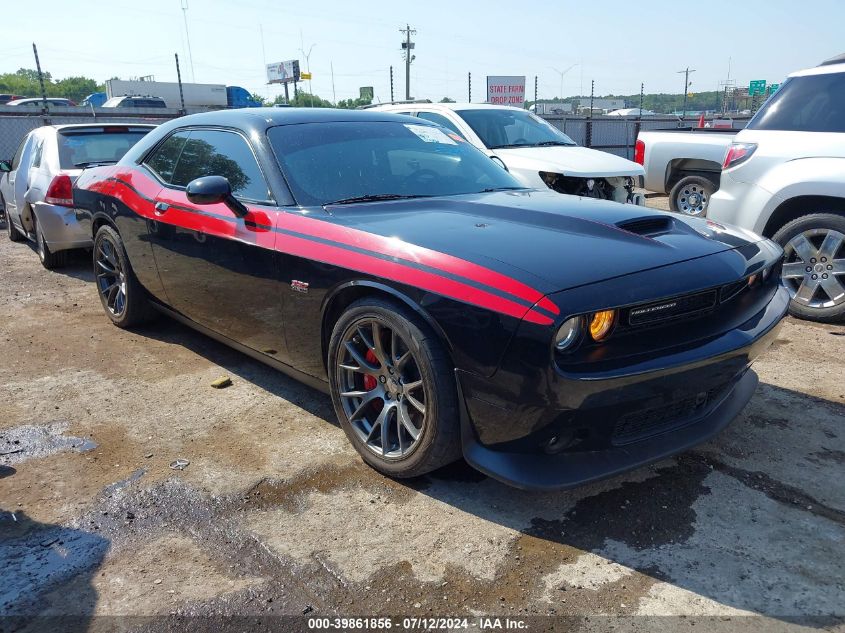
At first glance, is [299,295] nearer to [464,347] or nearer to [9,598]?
[464,347]

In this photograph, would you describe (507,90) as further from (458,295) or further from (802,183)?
(458,295)

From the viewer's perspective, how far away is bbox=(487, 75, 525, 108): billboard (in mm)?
34906

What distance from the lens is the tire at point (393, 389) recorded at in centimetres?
257

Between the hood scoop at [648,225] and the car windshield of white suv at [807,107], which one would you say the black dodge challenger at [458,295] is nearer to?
the hood scoop at [648,225]

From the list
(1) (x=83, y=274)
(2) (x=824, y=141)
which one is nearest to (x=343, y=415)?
(2) (x=824, y=141)

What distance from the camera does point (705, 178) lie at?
8938 millimetres

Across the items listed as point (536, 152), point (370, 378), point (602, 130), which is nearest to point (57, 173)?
point (536, 152)

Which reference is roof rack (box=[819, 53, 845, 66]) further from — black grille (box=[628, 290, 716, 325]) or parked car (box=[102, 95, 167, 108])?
parked car (box=[102, 95, 167, 108])

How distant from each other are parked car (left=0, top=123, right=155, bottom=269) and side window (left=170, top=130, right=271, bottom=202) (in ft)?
8.96

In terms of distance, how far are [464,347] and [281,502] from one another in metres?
1.06

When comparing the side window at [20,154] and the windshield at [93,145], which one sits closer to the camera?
the windshield at [93,145]

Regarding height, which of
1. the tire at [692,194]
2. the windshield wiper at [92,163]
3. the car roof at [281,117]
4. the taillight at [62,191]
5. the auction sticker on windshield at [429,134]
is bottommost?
the tire at [692,194]

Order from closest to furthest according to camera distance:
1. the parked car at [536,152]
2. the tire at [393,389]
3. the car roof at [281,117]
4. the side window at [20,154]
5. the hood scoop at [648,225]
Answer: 1. the tire at [393,389]
2. the hood scoop at [648,225]
3. the car roof at [281,117]
4. the parked car at [536,152]
5. the side window at [20,154]

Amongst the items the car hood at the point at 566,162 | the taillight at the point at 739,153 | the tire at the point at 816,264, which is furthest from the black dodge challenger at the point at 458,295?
the car hood at the point at 566,162
